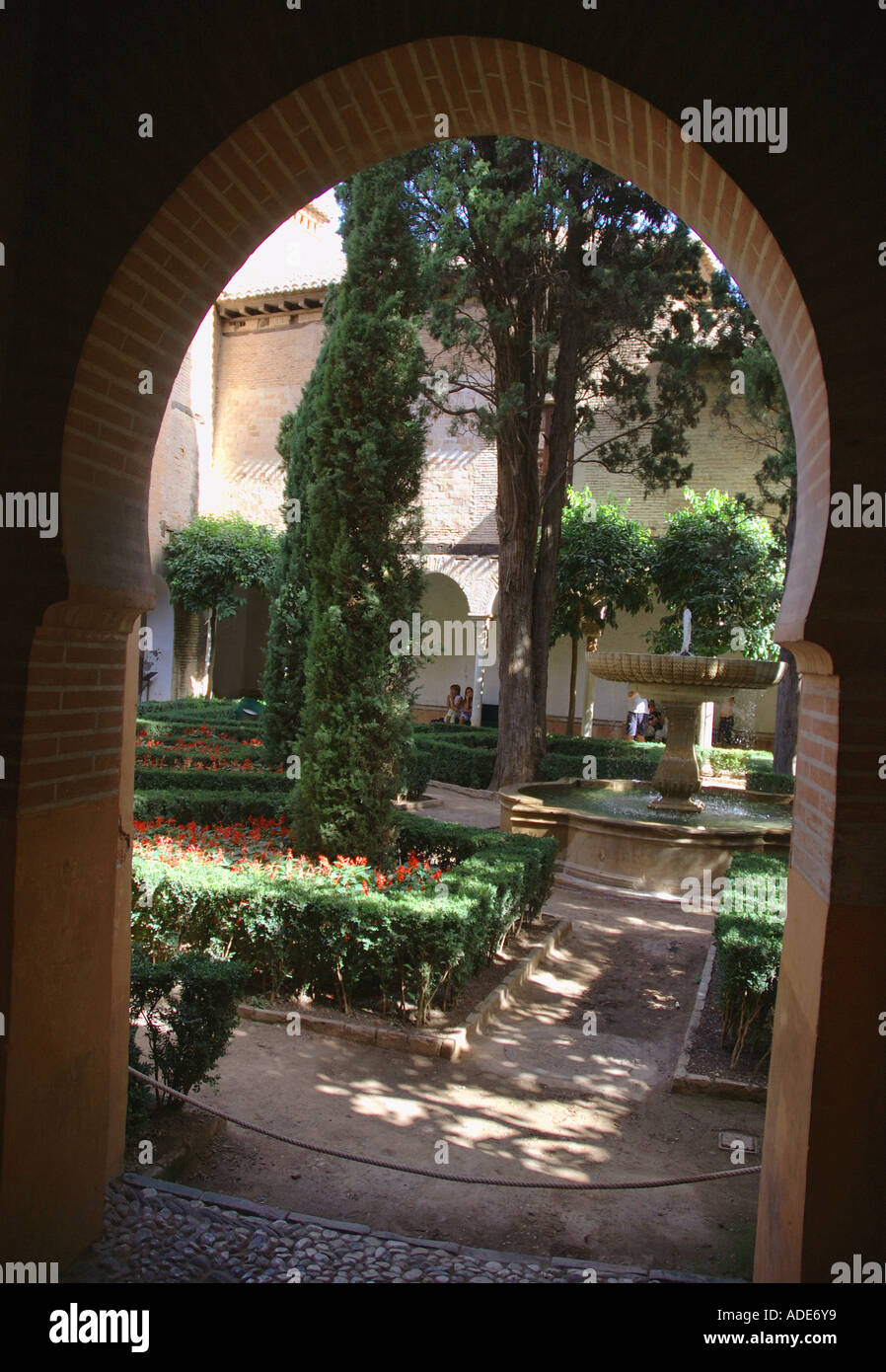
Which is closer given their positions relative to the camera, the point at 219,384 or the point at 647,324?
the point at 647,324

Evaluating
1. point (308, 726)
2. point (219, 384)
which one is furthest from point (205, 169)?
point (219, 384)

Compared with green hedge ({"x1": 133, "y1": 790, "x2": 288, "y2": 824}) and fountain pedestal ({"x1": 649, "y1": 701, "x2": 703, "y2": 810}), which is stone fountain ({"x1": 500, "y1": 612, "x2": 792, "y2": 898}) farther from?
green hedge ({"x1": 133, "y1": 790, "x2": 288, "y2": 824})

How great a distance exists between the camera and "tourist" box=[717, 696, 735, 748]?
71.7 ft

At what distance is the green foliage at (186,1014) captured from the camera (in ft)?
13.1

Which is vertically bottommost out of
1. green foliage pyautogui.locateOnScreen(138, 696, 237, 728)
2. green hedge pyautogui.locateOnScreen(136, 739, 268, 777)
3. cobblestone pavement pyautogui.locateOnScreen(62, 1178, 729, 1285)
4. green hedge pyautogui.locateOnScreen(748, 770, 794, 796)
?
cobblestone pavement pyautogui.locateOnScreen(62, 1178, 729, 1285)

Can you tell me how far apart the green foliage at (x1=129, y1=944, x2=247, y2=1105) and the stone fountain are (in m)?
5.80

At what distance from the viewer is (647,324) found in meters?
12.8

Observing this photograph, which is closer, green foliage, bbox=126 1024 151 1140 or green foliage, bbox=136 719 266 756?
green foliage, bbox=126 1024 151 1140

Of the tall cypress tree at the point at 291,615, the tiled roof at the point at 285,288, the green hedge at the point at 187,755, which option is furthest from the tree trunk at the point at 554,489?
the tiled roof at the point at 285,288

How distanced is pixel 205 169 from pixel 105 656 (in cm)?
136

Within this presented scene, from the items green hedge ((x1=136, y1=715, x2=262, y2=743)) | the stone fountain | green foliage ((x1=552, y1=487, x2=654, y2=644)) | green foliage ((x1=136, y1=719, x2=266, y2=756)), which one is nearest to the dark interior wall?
green foliage ((x1=552, y1=487, x2=654, y2=644))

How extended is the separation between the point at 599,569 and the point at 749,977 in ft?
42.2

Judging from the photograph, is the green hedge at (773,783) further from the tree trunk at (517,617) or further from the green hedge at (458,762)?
the green hedge at (458,762)

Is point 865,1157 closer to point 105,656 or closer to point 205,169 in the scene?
point 105,656
